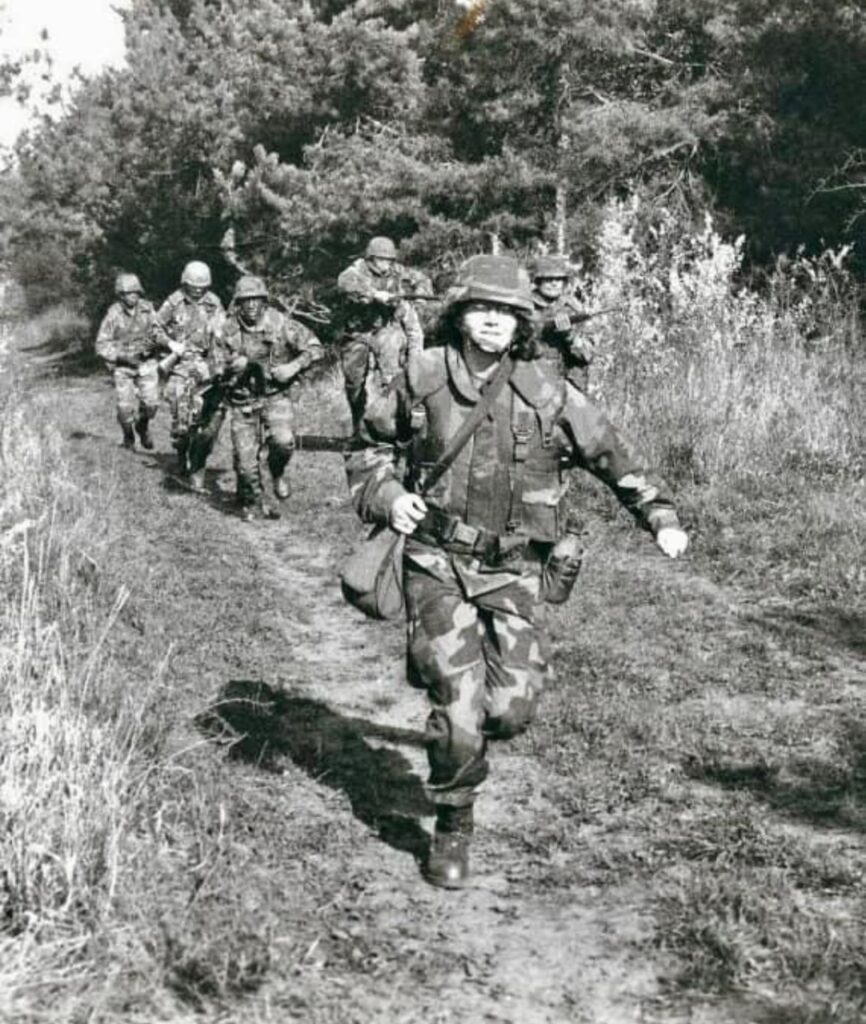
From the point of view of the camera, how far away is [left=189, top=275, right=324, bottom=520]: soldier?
1046 cm

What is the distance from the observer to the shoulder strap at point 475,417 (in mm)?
4164

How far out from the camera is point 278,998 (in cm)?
337

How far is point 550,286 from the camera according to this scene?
30.1ft

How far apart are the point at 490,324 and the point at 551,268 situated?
5.14 metres

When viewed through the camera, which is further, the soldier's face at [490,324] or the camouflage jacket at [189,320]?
the camouflage jacket at [189,320]

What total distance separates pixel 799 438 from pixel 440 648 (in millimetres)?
6186

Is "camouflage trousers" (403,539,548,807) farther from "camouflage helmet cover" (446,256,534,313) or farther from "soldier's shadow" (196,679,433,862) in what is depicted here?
"camouflage helmet cover" (446,256,534,313)

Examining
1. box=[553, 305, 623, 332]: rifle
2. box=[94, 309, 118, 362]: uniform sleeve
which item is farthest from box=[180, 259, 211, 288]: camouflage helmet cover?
box=[553, 305, 623, 332]: rifle

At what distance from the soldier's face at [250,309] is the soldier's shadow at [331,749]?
4987 mm

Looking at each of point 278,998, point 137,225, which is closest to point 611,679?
point 278,998

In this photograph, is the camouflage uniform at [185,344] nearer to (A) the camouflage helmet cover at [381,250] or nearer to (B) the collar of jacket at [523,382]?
(A) the camouflage helmet cover at [381,250]

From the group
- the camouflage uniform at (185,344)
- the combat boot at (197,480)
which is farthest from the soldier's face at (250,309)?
the camouflage uniform at (185,344)

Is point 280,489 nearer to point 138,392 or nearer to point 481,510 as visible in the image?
point 138,392

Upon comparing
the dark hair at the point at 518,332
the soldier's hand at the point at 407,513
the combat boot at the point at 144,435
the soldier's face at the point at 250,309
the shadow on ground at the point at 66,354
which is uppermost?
the dark hair at the point at 518,332
